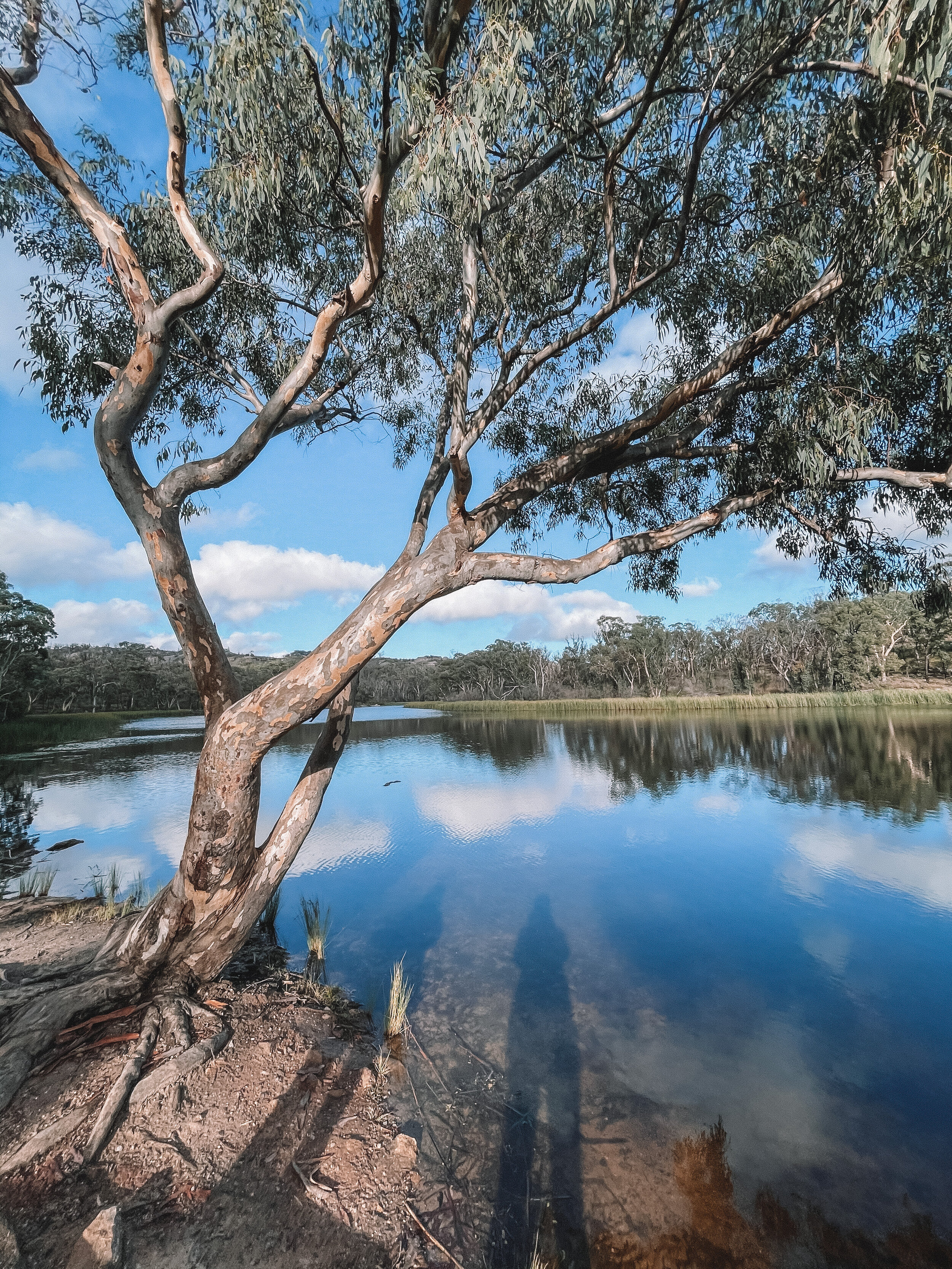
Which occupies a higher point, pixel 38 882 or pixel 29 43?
pixel 29 43

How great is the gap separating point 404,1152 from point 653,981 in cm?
245

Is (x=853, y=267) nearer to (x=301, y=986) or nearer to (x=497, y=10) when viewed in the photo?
(x=497, y=10)

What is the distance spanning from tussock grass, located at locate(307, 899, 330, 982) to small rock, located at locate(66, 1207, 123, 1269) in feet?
7.10

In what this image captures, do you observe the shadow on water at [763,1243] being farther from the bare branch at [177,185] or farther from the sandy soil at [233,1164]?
the bare branch at [177,185]

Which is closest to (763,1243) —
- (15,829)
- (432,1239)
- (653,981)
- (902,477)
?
(432,1239)

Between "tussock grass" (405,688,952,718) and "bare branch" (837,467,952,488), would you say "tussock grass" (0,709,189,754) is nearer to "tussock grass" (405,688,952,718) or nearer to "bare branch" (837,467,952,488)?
"bare branch" (837,467,952,488)

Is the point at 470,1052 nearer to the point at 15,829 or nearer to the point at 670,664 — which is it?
the point at 15,829

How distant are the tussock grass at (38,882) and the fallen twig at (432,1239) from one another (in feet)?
16.7

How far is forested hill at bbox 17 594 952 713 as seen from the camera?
139 feet

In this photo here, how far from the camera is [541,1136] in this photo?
2.51 meters

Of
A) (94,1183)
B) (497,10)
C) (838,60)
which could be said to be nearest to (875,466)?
(838,60)

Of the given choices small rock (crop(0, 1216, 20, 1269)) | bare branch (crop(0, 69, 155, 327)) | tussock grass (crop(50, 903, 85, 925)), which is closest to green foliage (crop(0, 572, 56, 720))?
tussock grass (crop(50, 903, 85, 925))

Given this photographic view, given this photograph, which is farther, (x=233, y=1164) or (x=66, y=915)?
(x=66, y=915)

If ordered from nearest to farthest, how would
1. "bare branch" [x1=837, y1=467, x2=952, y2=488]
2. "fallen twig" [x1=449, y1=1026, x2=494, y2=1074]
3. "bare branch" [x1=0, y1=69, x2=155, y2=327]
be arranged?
"bare branch" [x1=0, y1=69, x2=155, y2=327]
"fallen twig" [x1=449, y1=1026, x2=494, y2=1074]
"bare branch" [x1=837, y1=467, x2=952, y2=488]
